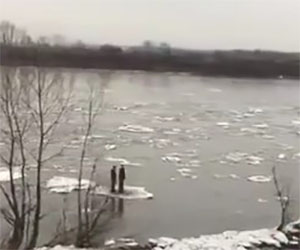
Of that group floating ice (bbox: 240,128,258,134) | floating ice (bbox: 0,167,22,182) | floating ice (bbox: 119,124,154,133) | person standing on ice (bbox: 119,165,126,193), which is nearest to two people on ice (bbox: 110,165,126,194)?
person standing on ice (bbox: 119,165,126,193)

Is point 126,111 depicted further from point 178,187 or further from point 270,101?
point 270,101

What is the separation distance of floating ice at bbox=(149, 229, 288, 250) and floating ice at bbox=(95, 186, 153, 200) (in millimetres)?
136

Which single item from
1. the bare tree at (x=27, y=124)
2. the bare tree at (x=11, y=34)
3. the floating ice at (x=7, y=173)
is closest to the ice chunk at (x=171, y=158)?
the bare tree at (x=27, y=124)

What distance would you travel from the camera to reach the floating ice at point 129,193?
1815mm

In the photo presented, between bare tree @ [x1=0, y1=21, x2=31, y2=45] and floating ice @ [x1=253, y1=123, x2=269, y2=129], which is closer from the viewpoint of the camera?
bare tree @ [x1=0, y1=21, x2=31, y2=45]

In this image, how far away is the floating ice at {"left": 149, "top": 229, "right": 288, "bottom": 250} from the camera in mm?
1817

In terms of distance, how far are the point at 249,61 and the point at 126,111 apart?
0.41 m

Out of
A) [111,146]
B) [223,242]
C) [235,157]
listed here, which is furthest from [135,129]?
[223,242]

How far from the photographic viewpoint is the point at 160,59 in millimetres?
1844

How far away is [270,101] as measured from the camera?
187 centimetres

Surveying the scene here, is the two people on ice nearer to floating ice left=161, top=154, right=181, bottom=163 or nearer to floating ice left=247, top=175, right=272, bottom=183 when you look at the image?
floating ice left=161, top=154, right=181, bottom=163

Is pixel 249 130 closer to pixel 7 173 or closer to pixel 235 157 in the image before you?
pixel 235 157

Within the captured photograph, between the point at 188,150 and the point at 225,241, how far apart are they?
29 centimetres

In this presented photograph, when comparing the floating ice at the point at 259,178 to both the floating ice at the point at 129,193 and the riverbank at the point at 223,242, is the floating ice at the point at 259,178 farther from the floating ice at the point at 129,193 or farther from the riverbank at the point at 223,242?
the floating ice at the point at 129,193
